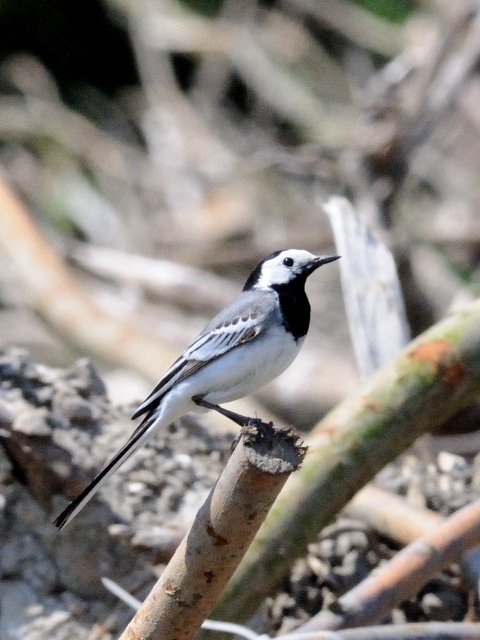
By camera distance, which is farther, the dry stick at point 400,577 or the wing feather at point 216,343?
the dry stick at point 400,577

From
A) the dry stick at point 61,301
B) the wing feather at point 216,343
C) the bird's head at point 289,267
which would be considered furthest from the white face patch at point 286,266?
the dry stick at point 61,301

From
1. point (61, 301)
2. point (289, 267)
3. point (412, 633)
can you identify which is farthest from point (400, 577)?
point (61, 301)

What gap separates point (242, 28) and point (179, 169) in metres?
1.39

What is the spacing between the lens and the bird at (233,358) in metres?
2.46

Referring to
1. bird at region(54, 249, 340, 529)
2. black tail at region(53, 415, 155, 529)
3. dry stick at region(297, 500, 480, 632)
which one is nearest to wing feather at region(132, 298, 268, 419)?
bird at region(54, 249, 340, 529)

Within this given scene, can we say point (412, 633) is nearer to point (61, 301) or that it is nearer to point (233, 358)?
point (233, 358)

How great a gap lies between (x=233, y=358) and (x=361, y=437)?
592 millimetres

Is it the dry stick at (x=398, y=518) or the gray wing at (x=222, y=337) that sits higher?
the dry stick at (x=398, y=518)

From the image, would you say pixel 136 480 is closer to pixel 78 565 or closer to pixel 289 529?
pixel 78 565

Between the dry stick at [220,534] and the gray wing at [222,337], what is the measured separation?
1.98 ft

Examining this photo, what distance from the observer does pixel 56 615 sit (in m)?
2.88

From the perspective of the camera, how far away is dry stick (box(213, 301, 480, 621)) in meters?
2.72

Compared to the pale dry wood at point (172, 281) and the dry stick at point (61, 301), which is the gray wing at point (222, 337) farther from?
the pale dry wood at point (172, 281)

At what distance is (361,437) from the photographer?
9.48 ft
